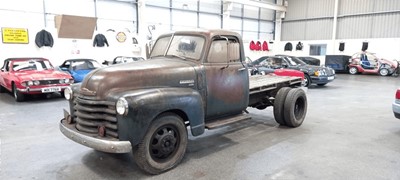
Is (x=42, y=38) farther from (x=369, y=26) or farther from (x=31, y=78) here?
(x=369, y=26)

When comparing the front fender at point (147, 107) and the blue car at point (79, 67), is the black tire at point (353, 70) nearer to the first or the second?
the blue car at point (79, 67)

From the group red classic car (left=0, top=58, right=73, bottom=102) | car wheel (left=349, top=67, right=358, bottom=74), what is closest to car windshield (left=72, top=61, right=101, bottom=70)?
red classic car (left=0, top=58, right=73, bottom=102)

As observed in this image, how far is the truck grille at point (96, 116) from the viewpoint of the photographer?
296cm

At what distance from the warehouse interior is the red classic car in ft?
1.30

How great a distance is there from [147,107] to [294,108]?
333 cm

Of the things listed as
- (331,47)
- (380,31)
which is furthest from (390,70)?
(331,47)

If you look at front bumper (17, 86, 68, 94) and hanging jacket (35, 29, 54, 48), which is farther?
hanging jacket (35, 29, 54, 48)

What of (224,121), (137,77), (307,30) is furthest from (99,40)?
(307,30)

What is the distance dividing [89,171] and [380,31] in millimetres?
20939

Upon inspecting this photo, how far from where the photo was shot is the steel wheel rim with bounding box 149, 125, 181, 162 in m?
3.20

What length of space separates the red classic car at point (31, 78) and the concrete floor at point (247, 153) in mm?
1496

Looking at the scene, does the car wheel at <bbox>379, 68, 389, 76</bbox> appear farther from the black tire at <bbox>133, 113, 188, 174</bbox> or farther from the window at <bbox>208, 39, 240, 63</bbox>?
the black tire at <bbox>133, 113, 188, 174</bbox>

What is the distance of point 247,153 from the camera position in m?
3.90

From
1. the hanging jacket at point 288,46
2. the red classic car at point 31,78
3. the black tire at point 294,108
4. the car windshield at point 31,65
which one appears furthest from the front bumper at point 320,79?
the hanging jacket at point 288,46
